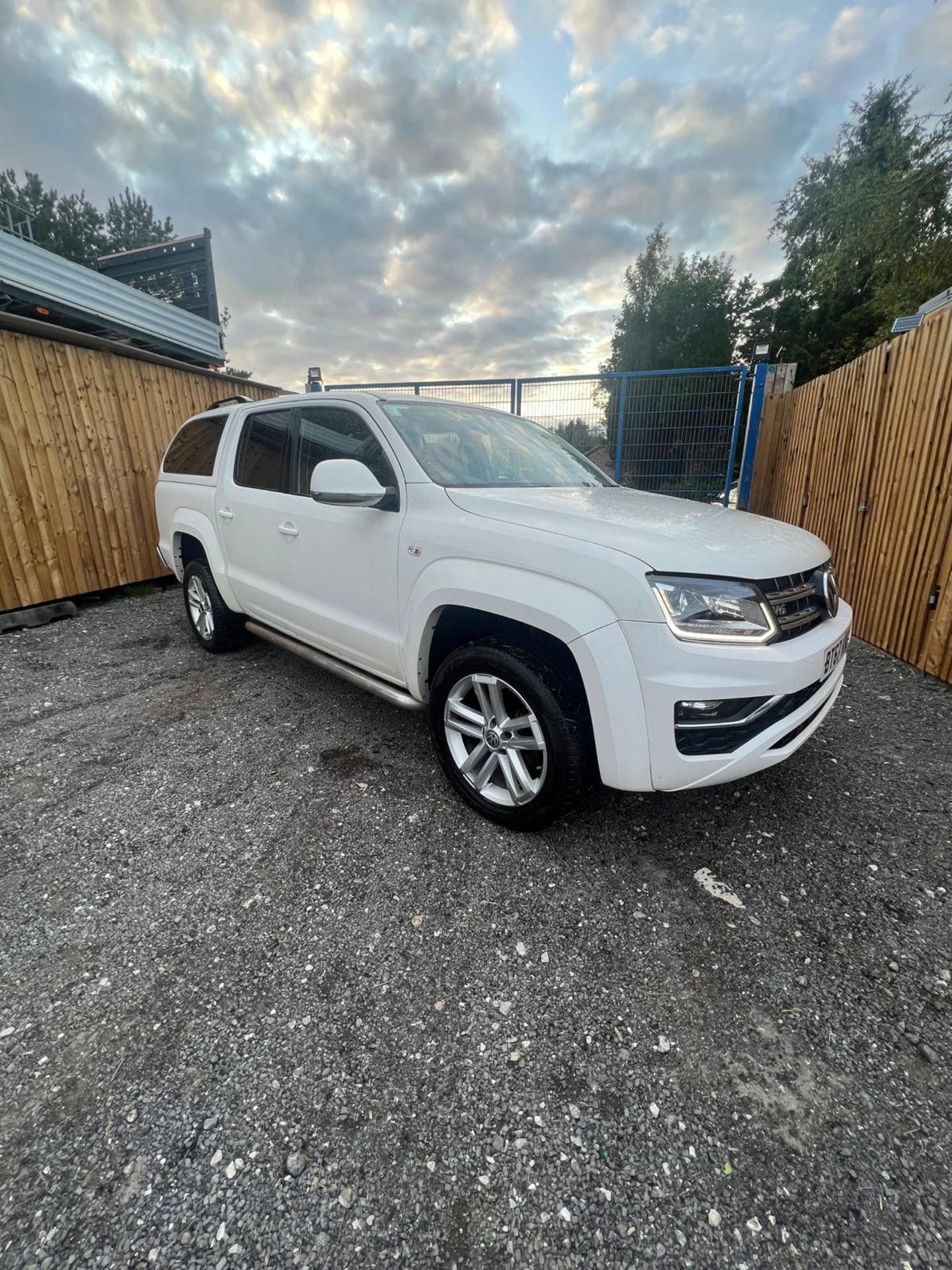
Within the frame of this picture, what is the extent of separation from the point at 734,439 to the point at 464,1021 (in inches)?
352

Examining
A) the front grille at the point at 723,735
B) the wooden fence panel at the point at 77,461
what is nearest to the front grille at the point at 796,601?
the front grille at the point at 723,735

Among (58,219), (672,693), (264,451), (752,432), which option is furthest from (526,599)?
(58,219)

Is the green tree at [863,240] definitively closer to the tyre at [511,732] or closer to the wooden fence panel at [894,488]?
the wooden fence panel at [894,488]

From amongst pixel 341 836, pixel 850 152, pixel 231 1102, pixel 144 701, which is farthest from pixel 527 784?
pixel 850 152

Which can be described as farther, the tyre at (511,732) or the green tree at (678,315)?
the green tree at (678,315)

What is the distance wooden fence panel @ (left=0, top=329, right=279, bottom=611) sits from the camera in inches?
203

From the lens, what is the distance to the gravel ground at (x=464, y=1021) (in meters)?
1.18

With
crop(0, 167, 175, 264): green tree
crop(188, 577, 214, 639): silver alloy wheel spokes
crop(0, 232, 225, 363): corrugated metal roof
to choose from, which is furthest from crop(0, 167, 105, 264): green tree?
crop(188, 577, 214, 639): silver alloy wheel spokes

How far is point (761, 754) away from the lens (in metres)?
1.88

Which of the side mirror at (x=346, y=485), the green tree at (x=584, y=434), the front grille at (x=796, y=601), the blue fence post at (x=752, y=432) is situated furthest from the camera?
the green tree at (x=584, y=434)

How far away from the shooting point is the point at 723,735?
184 cm

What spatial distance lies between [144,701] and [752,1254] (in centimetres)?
395

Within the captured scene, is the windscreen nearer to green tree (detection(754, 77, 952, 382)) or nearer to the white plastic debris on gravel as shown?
the white plastic debris on gravel

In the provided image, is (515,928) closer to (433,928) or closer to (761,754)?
(433,928)
